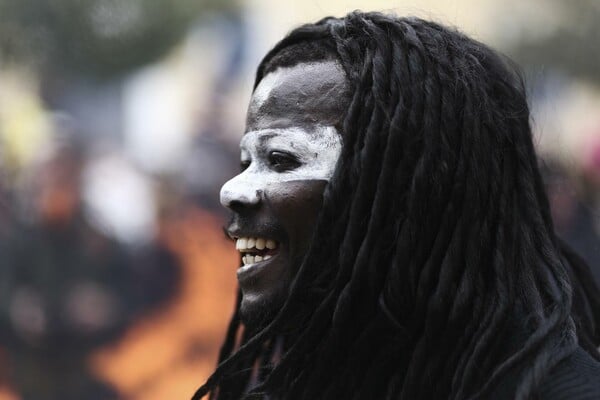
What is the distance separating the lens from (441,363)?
167 cm

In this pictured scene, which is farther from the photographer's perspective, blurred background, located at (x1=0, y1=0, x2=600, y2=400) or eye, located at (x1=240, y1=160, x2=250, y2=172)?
blurred background, located at (x1=0, y1=0, x2=600, y2=400)

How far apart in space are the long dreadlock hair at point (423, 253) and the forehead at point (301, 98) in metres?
0.04

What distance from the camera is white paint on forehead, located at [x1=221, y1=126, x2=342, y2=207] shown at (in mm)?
1884

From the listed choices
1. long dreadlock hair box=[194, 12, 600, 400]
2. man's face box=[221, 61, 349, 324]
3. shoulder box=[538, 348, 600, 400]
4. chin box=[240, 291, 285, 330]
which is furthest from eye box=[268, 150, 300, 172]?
shoulder box=[538, 348, 600, 400]

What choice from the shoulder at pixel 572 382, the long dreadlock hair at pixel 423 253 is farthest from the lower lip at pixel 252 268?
the shoulder at pixel 572 382

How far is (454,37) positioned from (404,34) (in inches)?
4.7

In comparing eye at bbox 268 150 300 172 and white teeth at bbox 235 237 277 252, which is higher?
eye at bbox 268 150 300 172

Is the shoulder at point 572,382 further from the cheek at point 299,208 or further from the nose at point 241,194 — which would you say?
the nose at point 241,194

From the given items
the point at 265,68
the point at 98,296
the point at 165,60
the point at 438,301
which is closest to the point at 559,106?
the point at 165,60

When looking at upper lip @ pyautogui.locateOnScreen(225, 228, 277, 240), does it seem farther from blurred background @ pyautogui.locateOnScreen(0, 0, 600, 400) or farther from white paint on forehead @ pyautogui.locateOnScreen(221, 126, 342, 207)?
blurred background @ pyautogui.locateOnScreen(0, 0, 600, 400)

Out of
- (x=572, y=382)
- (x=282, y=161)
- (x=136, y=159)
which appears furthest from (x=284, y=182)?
(x=136, y=159)

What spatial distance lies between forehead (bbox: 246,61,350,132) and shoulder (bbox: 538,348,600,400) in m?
0.62

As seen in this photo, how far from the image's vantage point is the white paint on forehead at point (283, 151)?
1.88m

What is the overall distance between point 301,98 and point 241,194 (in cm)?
22
